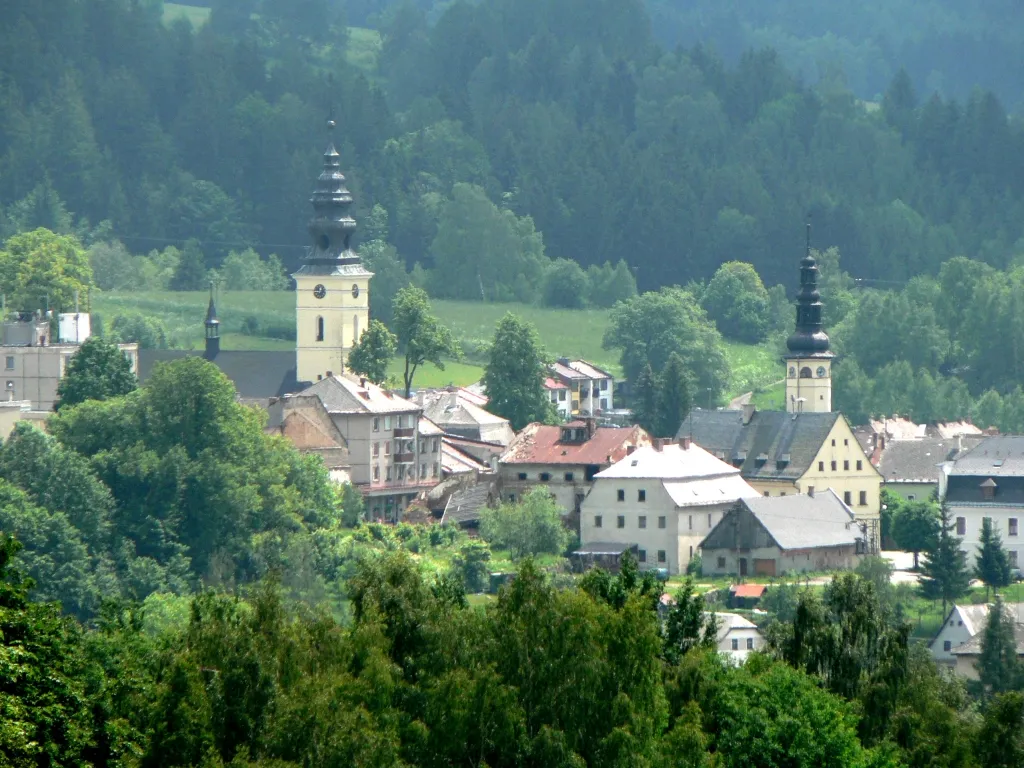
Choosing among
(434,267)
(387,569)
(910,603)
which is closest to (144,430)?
(910,603)

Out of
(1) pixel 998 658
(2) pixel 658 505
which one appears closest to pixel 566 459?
(2) pixel 658 505

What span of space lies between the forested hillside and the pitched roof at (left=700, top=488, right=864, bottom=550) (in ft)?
209

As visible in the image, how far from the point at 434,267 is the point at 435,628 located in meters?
113

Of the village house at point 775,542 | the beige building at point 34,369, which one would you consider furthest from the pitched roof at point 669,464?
the beige building at point 34,369

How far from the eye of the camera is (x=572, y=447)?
96.0 metres

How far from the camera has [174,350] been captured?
115875 millimetres

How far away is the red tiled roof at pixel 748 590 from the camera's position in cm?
8175

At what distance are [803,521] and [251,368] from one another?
91.0ft

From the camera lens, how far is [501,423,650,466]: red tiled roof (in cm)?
9475

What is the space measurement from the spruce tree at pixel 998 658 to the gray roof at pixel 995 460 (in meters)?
19.5

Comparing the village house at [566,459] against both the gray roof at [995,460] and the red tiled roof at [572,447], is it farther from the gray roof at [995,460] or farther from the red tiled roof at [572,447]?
the gray roof at [995,460]

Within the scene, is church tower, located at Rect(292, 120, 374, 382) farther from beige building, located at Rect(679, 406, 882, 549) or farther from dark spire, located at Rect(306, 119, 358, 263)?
beige building, located at Rect(679, 406, 882, 549)

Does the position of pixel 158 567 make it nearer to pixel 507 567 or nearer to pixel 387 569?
pixel 507 567

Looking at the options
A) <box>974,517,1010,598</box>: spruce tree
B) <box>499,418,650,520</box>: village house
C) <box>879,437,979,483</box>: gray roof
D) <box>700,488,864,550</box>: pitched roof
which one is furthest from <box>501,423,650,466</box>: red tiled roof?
<box>974,517,1010,598</box>: spruce tree
